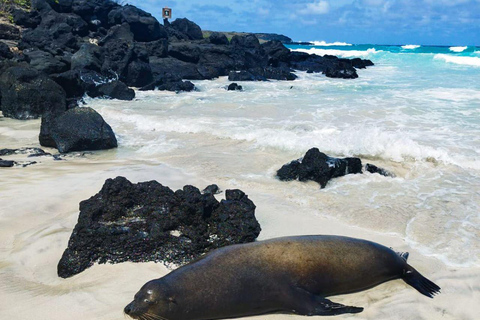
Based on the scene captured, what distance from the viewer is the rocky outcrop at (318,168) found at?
6633 mm

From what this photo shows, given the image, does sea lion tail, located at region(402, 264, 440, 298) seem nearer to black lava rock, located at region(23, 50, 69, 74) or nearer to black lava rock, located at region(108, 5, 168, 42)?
black lava rock, located at region(23, 50, 69, 74)

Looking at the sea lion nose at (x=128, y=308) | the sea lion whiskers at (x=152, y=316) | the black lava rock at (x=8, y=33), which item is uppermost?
the black lava rock at (x=8, y=33)

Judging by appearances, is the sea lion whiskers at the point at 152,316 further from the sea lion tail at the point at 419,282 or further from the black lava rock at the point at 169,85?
the black lava rock at the point at 169,85

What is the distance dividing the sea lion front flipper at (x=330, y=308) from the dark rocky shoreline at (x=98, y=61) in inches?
257

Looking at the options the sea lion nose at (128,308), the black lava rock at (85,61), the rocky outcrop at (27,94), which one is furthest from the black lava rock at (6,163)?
the black lava rock at (85,61)

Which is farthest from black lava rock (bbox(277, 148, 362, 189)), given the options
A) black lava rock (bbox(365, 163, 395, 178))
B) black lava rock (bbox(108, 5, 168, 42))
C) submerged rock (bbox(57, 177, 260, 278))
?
black lava rock (bbox(108, 5, 168, 42))

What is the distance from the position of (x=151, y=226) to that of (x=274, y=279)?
55.9 inches

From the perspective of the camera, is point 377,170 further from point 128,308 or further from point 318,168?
point 128,308

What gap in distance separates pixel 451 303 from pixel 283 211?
232cm

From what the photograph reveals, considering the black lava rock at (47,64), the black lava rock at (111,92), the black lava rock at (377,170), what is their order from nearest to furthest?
the black lava rock at (377,170), the black lava rock at (47,64), the black lava rock at (111,92)

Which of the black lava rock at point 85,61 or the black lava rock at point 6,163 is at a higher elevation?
the black lava rock at point 85,61

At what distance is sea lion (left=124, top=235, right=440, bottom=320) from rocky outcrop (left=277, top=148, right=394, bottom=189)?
2.60 meters

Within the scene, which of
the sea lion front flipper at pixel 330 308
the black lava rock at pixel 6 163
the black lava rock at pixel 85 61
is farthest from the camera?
the black lava rock at pixel 85 61

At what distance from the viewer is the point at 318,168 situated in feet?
21.8
